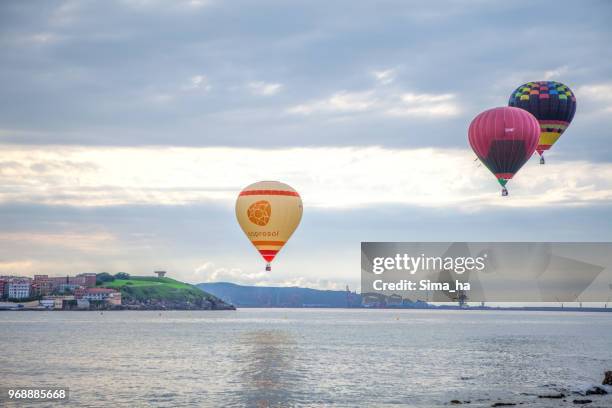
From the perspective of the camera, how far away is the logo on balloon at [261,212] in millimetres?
110125

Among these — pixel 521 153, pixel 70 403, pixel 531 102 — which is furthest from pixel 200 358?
pixel 531 102

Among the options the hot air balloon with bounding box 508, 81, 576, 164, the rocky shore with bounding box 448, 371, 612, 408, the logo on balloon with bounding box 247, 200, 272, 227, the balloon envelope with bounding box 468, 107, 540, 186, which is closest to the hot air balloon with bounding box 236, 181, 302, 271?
the logo on balloon with bounding box 247, 200, 272, 227

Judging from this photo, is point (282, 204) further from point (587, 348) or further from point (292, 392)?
point (587, 348)

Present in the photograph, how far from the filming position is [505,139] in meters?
92.1

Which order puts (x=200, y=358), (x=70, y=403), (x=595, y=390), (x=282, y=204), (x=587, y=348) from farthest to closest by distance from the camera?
1. (x=587, y=348)
2. (x=282, y=204)
3. (x=200, y=358)
4. (x=595, y=390)
5. (x=70, y=403)

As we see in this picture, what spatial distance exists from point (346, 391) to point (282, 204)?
46.6m

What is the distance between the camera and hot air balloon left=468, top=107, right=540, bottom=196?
91750 mm

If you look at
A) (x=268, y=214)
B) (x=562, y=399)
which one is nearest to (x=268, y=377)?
(x=562, y=399)

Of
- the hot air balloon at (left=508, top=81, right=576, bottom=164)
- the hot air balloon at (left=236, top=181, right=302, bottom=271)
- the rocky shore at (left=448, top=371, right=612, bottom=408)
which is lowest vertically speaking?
the rocky shore at (left=448, top=371, right=612, bottom=408)

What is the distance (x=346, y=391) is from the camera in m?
68.3

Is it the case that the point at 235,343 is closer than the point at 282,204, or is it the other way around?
the point at 282,204

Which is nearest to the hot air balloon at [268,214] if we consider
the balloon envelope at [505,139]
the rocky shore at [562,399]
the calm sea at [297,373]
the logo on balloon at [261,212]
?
the logo on balloon at [261,212]

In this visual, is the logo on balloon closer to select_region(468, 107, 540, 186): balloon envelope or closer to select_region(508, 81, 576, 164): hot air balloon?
select_region(468, 107, 540, 186): balloon envelope

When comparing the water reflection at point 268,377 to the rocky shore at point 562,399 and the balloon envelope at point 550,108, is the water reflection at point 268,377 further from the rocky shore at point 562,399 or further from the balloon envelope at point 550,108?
the balloon envelope at point 550,108
